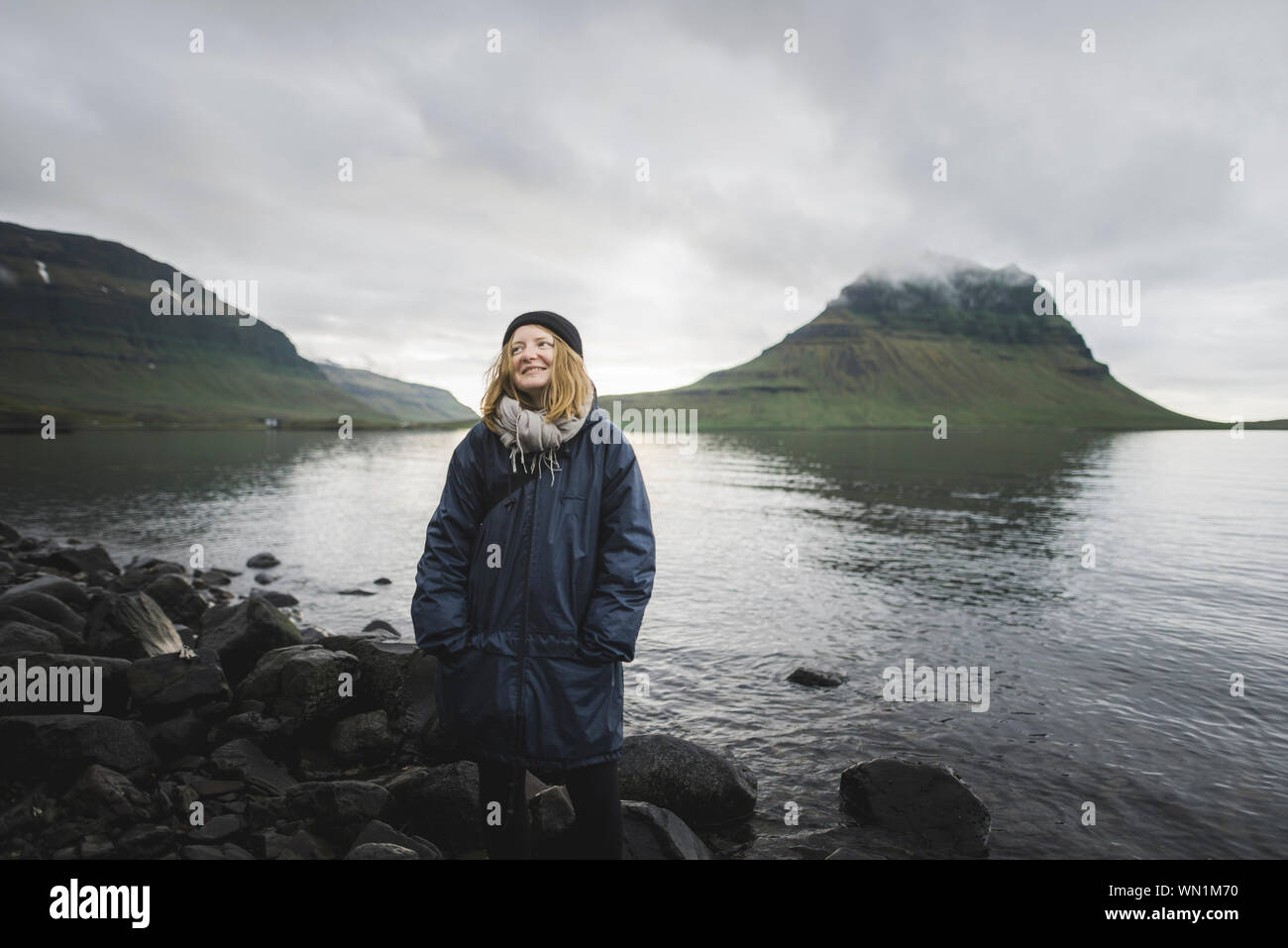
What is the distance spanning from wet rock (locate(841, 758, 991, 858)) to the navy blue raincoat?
5861mm

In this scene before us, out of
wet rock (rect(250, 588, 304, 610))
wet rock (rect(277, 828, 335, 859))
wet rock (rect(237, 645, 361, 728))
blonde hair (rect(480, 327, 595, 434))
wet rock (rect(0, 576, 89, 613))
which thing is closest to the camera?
blonde hair (rect(480, 327, 595, 434))

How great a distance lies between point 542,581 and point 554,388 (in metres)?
1.44

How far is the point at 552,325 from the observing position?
521 cm

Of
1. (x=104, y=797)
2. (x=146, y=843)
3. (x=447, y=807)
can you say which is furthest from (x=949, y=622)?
(x=104, y=797)

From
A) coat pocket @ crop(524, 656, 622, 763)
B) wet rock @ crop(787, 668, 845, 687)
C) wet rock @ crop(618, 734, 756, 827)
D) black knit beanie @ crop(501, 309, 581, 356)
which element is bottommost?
wet rock @ crop(787, 668, 845, 687)

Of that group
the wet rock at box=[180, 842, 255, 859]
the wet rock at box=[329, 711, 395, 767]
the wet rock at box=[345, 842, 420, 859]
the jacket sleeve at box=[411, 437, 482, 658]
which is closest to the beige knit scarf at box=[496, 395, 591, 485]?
the jacket sleeve at box=[411, 437, 482, 658]

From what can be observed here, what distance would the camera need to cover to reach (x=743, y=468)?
260 feet

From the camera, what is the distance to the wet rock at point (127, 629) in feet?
40.3

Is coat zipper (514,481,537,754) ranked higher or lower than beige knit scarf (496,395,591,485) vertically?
lower

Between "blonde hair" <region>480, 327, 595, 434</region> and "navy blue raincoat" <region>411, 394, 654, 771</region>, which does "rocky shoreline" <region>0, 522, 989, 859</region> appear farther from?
"blonde hair" <region>480, 327, 595, 434</region>

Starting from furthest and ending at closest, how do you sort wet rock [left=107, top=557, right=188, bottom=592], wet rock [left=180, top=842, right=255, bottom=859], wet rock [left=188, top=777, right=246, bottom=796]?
wet rock [left=107, top=557, right=188, bottom=592], wet rock [left=188, top=777, right=246, bottom=796], wet rock [left=180, top=842, right=255, bottom=859]

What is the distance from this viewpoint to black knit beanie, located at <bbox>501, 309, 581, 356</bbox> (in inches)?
203
